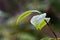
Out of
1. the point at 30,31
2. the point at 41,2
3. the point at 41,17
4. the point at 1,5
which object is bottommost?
the point at 41,17

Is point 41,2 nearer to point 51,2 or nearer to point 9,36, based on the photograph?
point 51,2

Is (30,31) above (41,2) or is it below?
below

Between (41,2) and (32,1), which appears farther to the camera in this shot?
(32,1)

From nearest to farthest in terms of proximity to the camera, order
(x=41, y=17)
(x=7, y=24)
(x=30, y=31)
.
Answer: (x=41, y=17), (x=30, y=31), (x=7, y=24)

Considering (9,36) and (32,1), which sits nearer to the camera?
(9,36)

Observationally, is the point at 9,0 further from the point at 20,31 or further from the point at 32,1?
the point at 20,31

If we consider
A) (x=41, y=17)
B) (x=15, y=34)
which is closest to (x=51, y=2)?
(x=15, y=34)

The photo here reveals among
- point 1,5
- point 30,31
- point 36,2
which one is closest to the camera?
point 30,31

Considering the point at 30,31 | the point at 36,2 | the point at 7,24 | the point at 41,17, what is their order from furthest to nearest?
the point at 36,2
the point at 7,24
the point at 30,31
the point at 41,17

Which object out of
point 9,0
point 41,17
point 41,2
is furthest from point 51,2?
point 41,17
